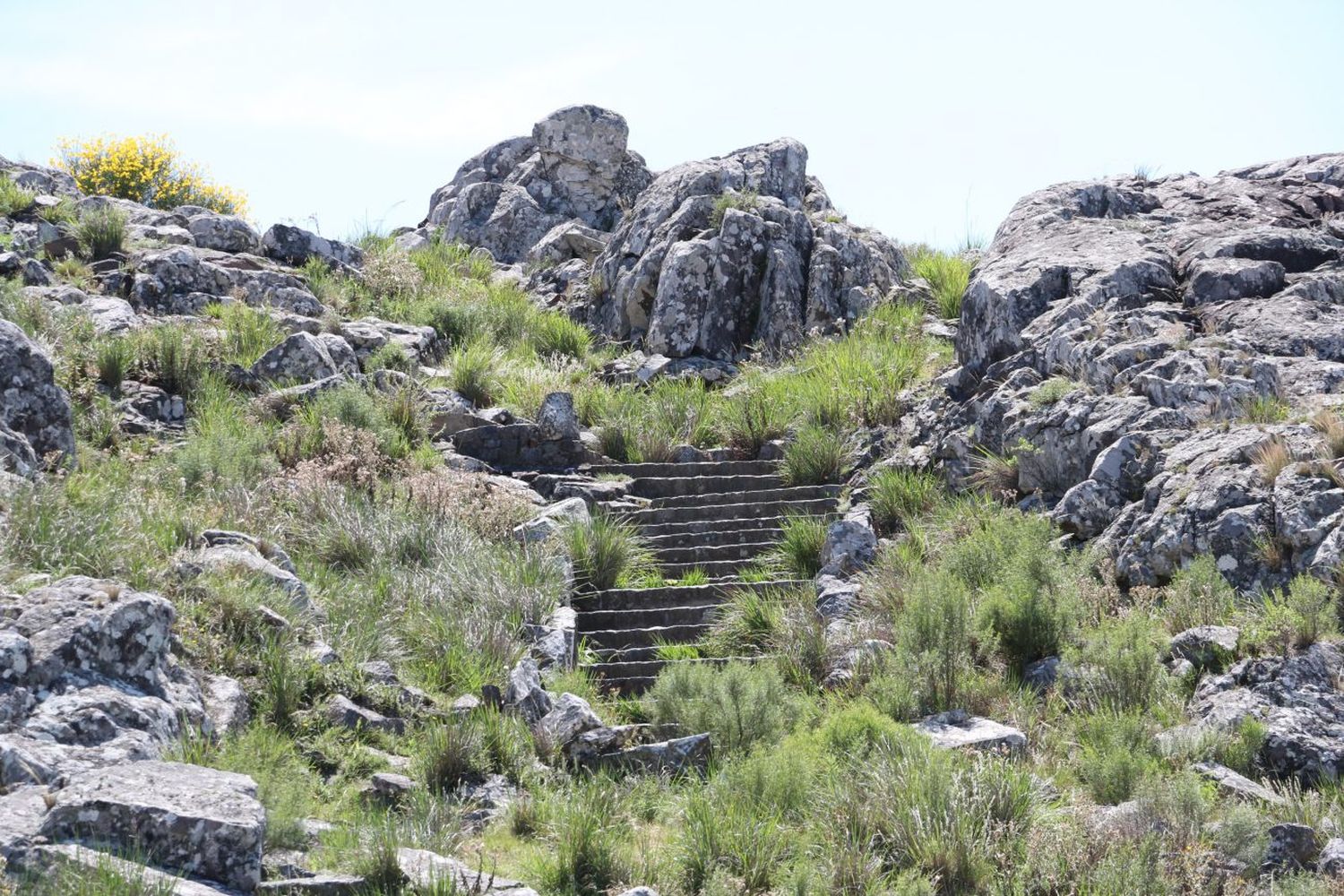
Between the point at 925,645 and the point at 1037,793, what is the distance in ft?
7.14

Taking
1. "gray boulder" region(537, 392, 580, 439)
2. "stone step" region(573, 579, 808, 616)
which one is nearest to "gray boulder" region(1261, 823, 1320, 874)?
"stone step" region(573, 579, 808, 616)

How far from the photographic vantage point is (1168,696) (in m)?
8.56

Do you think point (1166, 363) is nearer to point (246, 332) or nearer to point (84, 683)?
point (84, 683)

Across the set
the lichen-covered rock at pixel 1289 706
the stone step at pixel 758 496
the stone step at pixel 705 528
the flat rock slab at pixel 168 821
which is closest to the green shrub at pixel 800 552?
the stone step at pixel 705 528

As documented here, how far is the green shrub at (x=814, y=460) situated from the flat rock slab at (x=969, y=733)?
6143 mm

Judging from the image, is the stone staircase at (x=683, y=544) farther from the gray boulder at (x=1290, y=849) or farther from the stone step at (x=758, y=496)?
the gray boulder at (x=1290, y=849)

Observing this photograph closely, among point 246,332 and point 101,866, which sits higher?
point 246,332

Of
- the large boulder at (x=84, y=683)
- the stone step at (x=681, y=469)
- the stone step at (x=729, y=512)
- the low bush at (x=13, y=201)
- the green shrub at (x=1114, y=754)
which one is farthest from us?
the low bush at (x=13, y=201)

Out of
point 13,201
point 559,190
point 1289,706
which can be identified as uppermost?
point 559,190

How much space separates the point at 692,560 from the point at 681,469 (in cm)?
212

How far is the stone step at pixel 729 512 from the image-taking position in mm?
14141

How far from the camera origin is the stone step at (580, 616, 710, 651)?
11.9 m

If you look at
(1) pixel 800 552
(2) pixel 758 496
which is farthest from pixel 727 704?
(2) pixel 758 496

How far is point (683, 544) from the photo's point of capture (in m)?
13.9
